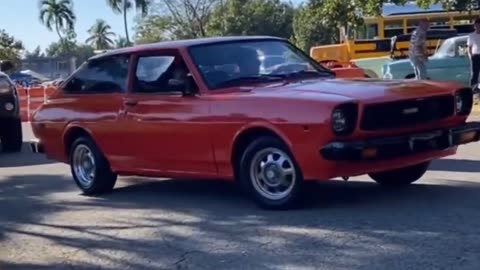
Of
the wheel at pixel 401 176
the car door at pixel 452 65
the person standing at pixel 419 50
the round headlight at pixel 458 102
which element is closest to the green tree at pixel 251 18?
the car door at pixel 452 65

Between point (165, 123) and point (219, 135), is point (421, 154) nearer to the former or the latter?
point (219, 135)

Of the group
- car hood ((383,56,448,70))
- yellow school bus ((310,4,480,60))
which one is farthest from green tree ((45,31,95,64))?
car hood ((383,56,448,70))

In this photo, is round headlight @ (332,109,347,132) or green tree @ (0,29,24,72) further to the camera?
green tree @ (0,29,24,72)

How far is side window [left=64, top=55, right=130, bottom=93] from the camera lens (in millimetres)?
9367

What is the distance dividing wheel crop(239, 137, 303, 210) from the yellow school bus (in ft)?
67.8

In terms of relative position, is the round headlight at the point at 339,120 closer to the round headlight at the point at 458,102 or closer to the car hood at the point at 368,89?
the car hood at the point at 368,89

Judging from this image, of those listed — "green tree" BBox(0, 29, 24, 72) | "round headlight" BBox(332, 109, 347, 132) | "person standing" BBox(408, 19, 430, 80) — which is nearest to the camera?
"round headlight" BBox(332, 109, 347, 132)

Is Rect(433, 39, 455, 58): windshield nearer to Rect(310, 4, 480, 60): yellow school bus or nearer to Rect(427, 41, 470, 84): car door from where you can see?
Rect(427, 41, 470, 84): car door

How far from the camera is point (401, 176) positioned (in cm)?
879

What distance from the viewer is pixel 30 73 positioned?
52.4 metres

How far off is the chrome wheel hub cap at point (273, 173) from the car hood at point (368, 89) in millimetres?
514

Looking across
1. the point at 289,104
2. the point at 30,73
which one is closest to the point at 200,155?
Answer: the point at 289,104

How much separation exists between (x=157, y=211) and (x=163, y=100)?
1.01 metres

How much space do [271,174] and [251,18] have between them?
54946 mm
